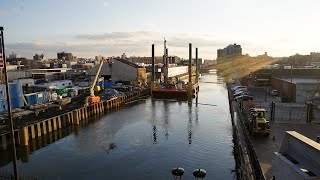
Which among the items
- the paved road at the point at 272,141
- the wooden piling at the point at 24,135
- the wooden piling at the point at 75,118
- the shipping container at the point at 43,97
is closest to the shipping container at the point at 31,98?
the shipping container at the point at 43,97

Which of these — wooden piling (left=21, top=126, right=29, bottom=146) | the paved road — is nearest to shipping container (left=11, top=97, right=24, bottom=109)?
wooden piling (left=21, top=126, right=29, bottom=146)

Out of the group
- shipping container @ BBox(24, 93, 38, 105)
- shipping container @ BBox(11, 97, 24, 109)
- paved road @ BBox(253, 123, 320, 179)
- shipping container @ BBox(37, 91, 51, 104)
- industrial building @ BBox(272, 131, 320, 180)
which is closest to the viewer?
industrial building @ BBox(272, 131, 320, 180)

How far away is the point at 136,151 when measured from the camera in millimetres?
28016

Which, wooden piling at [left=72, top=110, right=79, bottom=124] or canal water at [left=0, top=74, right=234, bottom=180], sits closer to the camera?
canal water at [left=0, top=74, right=234, bottom=180]

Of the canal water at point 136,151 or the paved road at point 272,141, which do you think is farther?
the canal water at point 136,151

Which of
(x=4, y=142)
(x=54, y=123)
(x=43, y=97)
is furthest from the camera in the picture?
(x=43, y=97)

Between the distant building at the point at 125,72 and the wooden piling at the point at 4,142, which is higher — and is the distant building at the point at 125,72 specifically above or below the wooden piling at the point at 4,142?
above

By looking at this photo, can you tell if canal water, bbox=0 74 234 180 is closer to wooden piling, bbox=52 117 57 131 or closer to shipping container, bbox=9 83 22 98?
wooden piling, bbox=52 117 57 131

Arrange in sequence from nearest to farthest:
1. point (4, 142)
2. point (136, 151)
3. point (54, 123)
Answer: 1. point (136, 151)
2. point (4, 142)
3. point (54, 123)

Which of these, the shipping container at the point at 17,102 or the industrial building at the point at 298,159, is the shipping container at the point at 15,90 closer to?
the shipping container at the point at 17,102

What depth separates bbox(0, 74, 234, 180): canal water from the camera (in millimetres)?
23047

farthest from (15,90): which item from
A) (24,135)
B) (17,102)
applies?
(24,135)

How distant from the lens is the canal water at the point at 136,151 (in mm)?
23047

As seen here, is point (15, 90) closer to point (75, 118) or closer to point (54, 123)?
point (75, 118)
